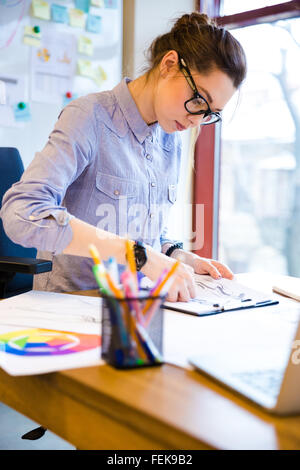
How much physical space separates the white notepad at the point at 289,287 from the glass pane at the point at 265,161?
108cm

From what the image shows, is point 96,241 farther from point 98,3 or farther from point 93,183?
point 98,3

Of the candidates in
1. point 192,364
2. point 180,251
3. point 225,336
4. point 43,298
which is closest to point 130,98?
point 180,251

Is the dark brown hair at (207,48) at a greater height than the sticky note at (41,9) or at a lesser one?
lesser

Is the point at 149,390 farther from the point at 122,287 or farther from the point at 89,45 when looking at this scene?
the point at 89,45

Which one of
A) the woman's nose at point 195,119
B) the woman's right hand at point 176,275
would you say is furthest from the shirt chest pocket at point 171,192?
the woman's right hand at point 176,275

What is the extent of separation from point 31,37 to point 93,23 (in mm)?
360

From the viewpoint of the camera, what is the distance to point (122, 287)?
648 mm

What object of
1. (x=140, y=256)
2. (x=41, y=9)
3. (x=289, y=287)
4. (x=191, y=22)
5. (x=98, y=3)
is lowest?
(x=289, y=287)

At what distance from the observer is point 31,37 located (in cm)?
201

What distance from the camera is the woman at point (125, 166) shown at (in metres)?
1.03

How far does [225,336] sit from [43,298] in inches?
15.9

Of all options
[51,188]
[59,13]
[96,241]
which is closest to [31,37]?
[59,13]

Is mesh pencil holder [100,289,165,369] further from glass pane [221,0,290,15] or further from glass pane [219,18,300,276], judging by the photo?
glass pane [221,0,290,15]

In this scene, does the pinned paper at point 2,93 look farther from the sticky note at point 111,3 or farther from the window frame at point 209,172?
the window frame at point 209,172
